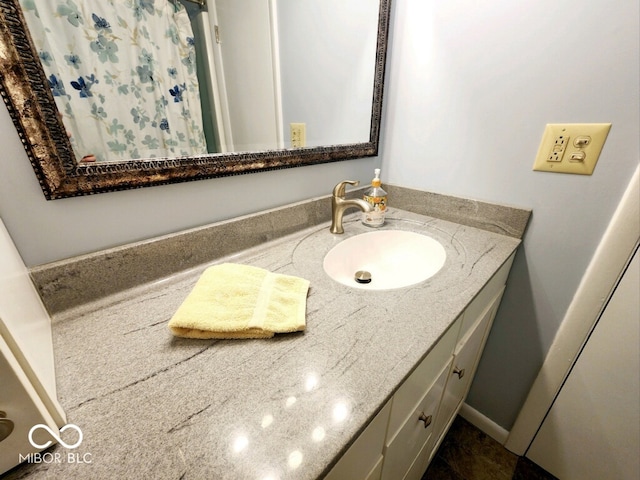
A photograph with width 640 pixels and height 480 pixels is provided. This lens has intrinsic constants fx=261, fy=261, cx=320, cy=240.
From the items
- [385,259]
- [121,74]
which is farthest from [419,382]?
[121,74]

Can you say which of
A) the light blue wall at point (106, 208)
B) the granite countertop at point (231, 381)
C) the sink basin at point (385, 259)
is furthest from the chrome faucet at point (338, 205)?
Result: the granite countertop at point (231, 381)

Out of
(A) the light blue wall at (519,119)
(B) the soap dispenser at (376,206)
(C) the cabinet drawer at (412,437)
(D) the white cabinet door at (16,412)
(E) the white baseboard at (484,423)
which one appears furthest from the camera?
(E) the white baseboard at (484,423)

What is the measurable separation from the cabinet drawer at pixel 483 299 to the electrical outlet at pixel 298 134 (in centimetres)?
67

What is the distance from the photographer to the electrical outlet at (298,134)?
2.79ft

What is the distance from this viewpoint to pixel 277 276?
584 millimetres

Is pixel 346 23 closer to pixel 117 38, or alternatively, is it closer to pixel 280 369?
pixel 117 38

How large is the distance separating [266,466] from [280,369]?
5.0 inches

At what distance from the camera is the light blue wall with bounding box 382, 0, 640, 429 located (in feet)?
2.10

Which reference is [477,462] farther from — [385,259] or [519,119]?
[519,119]

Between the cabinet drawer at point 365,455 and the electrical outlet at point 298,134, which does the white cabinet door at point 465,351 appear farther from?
the electrical outlet at point 298,134

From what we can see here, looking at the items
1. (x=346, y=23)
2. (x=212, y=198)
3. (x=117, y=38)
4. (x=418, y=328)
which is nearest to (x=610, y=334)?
(x=418, y=328)

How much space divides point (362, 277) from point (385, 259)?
0.15 meters

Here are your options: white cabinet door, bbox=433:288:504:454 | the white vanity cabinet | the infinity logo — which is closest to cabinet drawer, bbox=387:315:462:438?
the white vanity cabinet

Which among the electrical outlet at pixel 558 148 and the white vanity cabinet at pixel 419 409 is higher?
the electrical outlet at pixel 558 148
